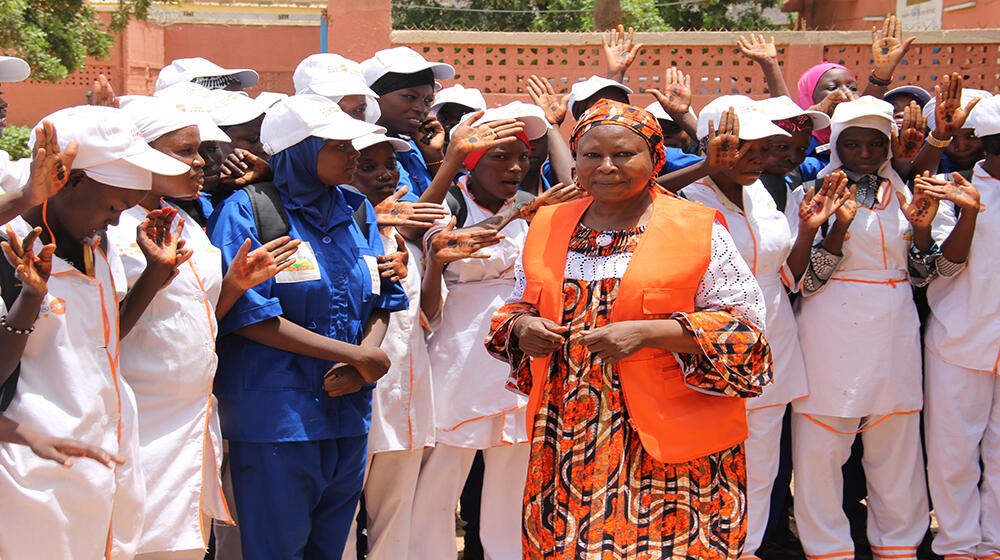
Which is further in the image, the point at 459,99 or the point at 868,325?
the point at 459,99

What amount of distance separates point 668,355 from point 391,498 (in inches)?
63.8

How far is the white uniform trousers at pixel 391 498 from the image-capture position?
423 cm

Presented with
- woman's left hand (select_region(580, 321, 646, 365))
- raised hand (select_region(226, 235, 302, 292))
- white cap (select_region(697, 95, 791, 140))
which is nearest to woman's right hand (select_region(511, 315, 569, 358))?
woman's left hand (select_region(580, 321, 646, 365))

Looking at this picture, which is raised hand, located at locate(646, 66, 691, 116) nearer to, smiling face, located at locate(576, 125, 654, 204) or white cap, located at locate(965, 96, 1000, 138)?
white cap, located at locate(965, 96, 1000, 138)

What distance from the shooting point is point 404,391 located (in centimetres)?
417

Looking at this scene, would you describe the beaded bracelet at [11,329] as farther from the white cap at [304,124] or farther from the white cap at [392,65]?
the white cap at [392,65]

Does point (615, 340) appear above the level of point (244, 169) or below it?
below

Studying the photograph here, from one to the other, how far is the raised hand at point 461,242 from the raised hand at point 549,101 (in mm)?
1552

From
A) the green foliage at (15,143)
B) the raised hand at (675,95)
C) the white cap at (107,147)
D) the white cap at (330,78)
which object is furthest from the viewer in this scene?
the green foliage at (15,143)

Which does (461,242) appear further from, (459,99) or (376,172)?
(459,99)

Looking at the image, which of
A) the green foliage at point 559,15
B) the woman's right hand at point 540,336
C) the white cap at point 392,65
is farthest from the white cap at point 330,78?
the green foliage at point 559,15

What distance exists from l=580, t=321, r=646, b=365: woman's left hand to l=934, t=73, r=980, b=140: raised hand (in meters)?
2.74

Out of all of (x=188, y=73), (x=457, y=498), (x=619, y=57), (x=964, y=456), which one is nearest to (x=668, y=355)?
(x=457, y=498)

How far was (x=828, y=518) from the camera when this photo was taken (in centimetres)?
499
